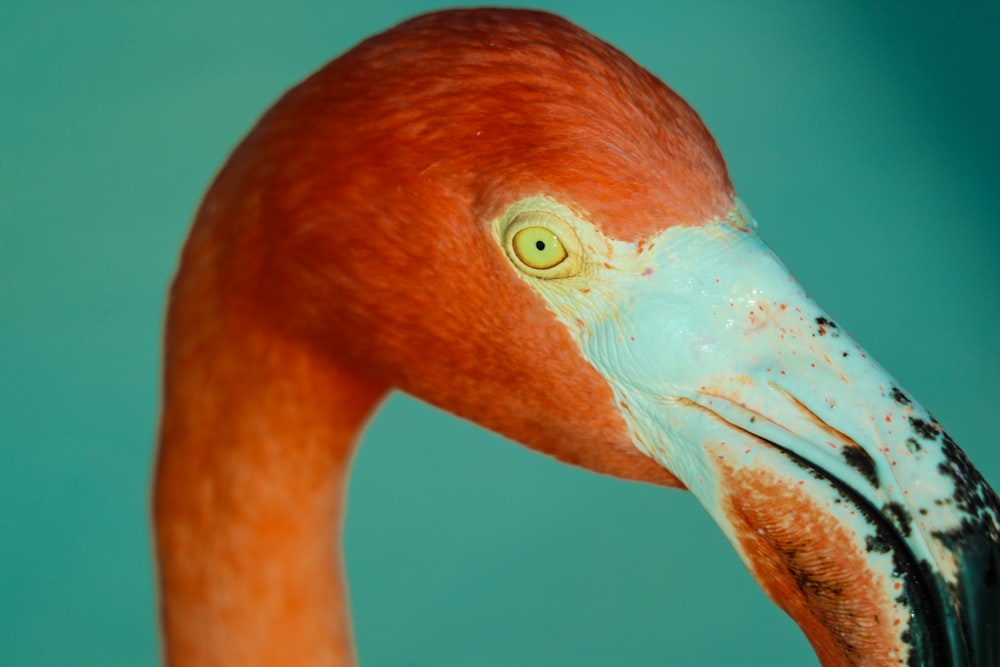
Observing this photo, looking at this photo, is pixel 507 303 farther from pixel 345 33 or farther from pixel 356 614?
pixel 345 33

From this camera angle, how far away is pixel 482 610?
2508 mm

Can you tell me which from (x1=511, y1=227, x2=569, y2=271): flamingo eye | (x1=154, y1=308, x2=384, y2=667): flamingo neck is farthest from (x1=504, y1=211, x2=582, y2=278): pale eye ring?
(x1=154, y1=308, x2=384, y2=667): flamingo neck

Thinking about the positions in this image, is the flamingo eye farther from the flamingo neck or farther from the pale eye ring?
the flamingo neck

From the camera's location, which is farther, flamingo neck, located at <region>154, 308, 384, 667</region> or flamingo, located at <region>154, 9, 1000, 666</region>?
flamingo neck, located at <region>154, 308, 384, 667</region>

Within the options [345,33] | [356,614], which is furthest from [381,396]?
[345,33]

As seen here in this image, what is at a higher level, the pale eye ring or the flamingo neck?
the pale eye ring

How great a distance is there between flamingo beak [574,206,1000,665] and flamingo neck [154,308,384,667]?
313 mm

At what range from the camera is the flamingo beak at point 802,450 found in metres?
0.90

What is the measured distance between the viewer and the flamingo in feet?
3.02

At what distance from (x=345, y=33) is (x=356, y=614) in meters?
1.39

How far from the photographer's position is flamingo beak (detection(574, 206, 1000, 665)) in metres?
0.90

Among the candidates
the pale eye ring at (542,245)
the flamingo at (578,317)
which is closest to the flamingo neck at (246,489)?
the flamingo at (578,317)

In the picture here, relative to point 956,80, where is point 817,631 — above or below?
below

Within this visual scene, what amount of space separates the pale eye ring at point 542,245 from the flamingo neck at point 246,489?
0.87 ft
